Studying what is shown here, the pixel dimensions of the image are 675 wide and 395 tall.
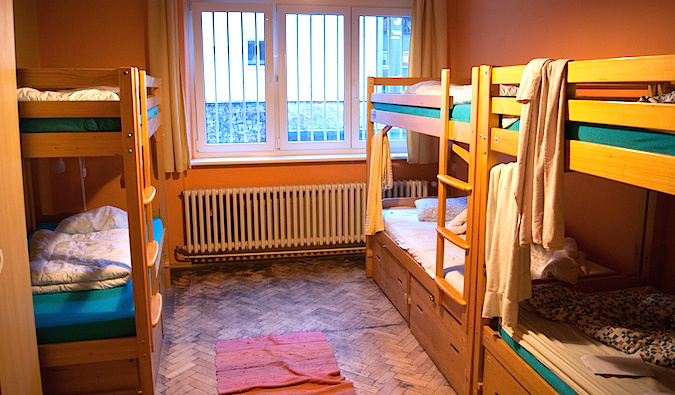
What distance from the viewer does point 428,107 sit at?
10.3 ft

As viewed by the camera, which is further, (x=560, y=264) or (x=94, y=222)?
(x=94, y=222)

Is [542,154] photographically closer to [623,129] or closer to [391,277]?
[623,129]

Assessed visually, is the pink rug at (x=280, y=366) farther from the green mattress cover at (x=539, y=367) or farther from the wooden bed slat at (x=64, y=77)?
the wooden bed slat at (x=64, y=77)

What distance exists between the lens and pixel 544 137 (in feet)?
6.19

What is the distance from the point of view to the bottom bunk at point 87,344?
2.49 m

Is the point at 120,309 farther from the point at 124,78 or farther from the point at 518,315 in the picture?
the point at 518,315

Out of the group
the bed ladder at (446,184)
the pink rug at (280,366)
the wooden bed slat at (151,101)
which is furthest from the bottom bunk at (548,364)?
the wooden bed slat at (151,101)

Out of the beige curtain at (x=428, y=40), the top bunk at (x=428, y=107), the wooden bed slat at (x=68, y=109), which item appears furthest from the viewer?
the beige curtain at (x=428, y=40)

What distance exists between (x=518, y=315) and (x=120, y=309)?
5.73 ft

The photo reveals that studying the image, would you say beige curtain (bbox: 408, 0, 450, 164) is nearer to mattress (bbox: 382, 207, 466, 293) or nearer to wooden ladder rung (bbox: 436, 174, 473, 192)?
mattress (bbox: 382, 207, 466, 293)

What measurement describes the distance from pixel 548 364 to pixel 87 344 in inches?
74.8

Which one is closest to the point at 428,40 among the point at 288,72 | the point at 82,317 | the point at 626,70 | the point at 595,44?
the point at 288,72

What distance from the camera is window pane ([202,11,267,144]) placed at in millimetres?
4715

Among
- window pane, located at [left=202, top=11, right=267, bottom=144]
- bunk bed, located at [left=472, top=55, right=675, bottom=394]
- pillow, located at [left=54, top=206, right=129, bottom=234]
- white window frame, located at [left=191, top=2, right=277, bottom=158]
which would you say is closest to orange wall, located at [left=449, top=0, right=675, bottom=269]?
bunk bed, located at [left=472, top=55, right=675, bottom=394]
